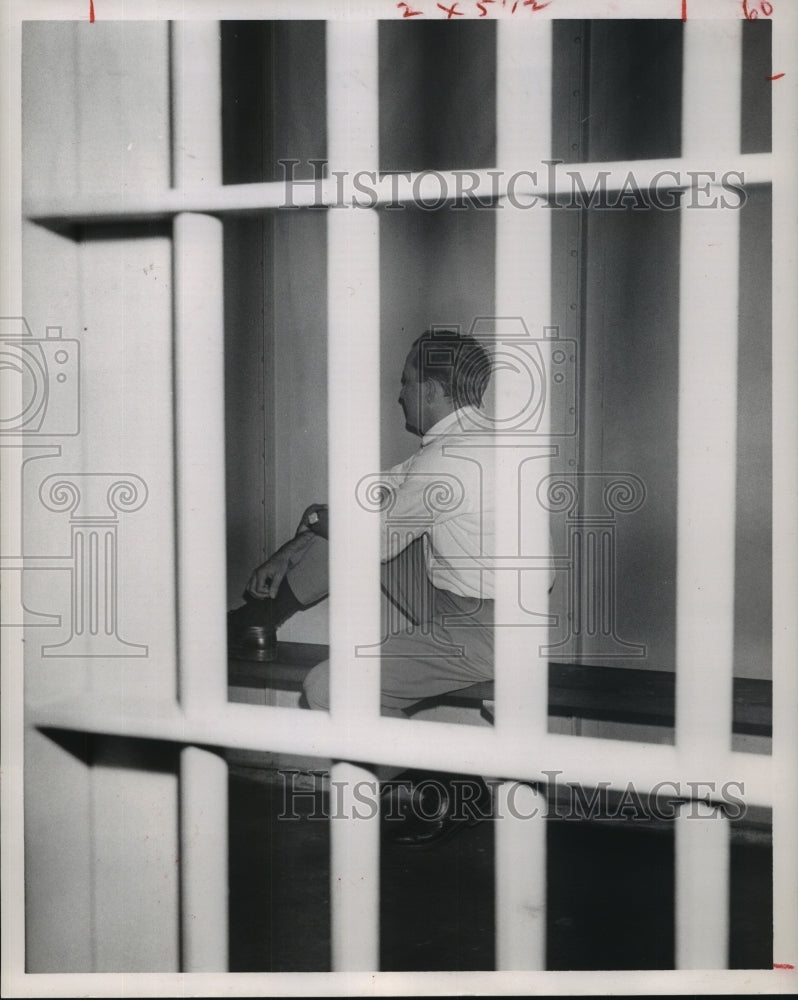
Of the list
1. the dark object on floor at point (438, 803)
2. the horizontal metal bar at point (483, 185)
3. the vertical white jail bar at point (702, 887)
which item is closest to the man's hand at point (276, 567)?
the dark object on floor at point (438, 803)

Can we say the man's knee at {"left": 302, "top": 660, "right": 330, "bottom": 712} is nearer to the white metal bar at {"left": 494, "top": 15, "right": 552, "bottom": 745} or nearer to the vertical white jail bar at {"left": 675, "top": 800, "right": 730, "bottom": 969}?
the white metal bar at {"left": 494, "top": 15, "right": 552, "bottom": 745}

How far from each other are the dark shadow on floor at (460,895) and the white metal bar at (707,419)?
0.17 metres

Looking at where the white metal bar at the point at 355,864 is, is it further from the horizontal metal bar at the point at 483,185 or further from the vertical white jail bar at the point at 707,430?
the horizontal metal bar at the point at 483,185

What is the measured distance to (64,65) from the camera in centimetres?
112

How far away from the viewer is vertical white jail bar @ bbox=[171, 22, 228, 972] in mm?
1106

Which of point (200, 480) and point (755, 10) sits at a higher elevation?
point (755, 10)

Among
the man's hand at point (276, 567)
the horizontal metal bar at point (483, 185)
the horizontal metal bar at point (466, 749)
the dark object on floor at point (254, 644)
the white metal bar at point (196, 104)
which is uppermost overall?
the white metal bar at point (196, 104)

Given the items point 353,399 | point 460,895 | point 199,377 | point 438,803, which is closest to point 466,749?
point 438,803

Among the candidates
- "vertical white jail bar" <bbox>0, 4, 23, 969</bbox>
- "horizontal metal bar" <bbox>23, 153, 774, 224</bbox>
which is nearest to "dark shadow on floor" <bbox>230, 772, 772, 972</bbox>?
"vertical white jail bar" <bbox>0, 4, 23, 969</bbox>

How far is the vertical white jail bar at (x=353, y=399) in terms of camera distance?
108 centimetres

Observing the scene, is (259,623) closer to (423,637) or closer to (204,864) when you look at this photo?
(423,637)

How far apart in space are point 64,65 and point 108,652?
68 centimetres

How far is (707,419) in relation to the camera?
1069mm

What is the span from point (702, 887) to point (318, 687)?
49cm
